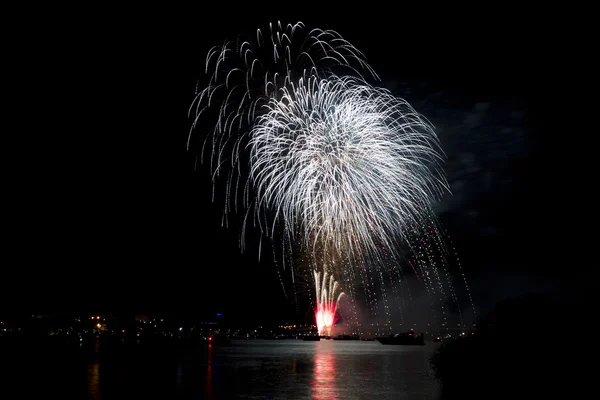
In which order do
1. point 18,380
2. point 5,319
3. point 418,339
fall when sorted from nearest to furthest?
point 18,380 < point 5,319 < point 418,339

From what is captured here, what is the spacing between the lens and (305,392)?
24.0 m

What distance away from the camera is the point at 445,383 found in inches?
993

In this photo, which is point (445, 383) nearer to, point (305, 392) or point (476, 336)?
point (476, 336)

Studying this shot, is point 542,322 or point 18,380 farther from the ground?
point 542,322

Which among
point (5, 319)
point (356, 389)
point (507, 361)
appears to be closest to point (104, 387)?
point (356, 389)

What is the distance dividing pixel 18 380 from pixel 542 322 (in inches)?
881

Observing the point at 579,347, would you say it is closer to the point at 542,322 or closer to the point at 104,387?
the point at 542,322

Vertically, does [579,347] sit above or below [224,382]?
above

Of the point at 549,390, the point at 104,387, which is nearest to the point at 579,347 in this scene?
the point at 549,390

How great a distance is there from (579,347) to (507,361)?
2476mm

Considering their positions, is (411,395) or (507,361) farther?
(411,395)

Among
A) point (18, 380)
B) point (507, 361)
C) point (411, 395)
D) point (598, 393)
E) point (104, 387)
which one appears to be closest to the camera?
point (598, 393)

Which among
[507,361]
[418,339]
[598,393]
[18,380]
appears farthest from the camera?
[418,339]

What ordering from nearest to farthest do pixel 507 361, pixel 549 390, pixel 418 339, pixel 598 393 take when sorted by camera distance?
pixel 598 393, pixel 549 390, pixel 507 361, pixel 418 339
